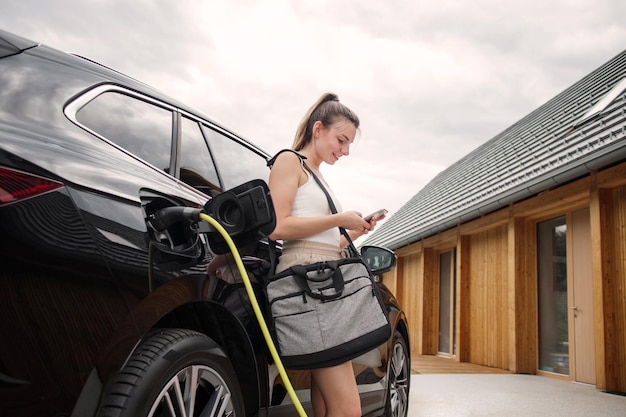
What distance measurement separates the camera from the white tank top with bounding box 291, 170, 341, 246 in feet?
7.30

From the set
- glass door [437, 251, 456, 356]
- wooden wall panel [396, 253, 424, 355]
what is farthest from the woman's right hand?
wooden wall panel [396, 253, 424, 355]

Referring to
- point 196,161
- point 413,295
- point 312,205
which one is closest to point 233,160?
point 196,161

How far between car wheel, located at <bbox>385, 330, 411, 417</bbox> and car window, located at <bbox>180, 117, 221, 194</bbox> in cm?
170

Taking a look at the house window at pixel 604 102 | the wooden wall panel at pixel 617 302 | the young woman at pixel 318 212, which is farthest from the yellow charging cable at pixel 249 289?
the house window at pixel 604 102

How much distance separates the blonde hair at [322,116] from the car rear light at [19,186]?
1.31 meters

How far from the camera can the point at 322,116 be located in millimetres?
2400

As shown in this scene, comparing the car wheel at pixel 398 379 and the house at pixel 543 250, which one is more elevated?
the house at pixel 543 250

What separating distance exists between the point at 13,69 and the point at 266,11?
3641 millimetres

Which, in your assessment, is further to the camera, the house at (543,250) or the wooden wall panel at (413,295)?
the wooden wall panel at (413,295)

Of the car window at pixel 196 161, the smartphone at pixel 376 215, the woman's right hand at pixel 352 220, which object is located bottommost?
the woman's right hand at pixel 352 220

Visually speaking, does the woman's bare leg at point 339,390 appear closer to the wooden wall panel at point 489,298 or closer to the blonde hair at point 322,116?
the blonde hair at point 322,116

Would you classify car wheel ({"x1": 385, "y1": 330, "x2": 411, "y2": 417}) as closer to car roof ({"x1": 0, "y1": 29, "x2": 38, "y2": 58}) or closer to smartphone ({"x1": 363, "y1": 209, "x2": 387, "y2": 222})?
smartphone ({"x1": 363, "y1": 209, "x2": 387, "y2": 222})

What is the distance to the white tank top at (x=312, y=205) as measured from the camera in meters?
2.22

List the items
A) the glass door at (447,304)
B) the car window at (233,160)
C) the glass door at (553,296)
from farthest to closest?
the glass door at (447,304)
the glass door at (553,296)
the car window at (233,160)
